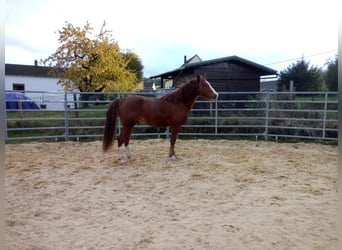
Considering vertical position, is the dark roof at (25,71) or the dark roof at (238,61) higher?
the dark roof at (25,71)

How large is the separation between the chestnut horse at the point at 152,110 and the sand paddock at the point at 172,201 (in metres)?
0.43

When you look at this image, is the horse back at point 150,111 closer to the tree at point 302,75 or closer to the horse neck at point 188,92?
the horse neck at point 188,92

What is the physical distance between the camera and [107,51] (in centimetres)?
945

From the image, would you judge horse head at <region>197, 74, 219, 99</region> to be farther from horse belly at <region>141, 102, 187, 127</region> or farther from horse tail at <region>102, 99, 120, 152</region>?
horse tail at <region>102, 99, 120, 152</region>

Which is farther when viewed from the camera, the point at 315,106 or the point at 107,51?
the point at 107,51

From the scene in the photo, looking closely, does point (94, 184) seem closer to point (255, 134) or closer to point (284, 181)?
point (284, 181)

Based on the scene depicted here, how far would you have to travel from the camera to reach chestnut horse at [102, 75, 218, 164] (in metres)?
4.00

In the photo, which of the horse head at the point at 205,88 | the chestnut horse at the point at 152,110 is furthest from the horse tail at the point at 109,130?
the horse head at the point at 205,88

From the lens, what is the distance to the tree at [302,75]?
14438 millimetres

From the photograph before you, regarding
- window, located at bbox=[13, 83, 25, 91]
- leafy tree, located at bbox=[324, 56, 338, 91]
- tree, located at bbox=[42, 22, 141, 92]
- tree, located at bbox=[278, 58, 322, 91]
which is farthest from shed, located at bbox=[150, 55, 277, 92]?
window, located at bbox=[13, 83, 25, 91]

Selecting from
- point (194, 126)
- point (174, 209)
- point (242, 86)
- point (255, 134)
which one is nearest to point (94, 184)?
point (174, 209)

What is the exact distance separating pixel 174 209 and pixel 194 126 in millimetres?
4068

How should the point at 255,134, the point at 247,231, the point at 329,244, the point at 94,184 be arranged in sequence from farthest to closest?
the point at 255,134 < the point at 94,184 < the point at 247,231 < the point at 329,244

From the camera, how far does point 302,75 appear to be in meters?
14.7
